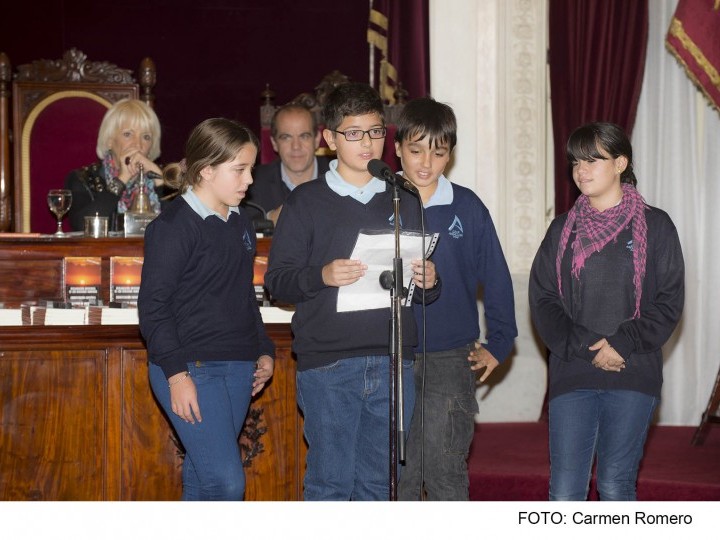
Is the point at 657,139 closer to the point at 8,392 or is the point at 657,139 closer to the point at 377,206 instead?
the point at 377,206

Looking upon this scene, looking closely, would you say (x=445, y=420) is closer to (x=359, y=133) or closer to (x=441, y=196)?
(x=441, y=196)

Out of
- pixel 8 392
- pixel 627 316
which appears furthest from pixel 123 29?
pixel 627 316

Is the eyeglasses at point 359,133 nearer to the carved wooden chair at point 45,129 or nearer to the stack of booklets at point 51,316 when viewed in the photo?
the stack of booklets at point 51,316

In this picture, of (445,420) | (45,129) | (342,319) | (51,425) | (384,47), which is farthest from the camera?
(45,129)

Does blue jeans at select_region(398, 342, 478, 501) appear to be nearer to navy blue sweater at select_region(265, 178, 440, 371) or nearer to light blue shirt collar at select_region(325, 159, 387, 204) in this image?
navy blue sweater at select_region(265, 178, 440, 371)

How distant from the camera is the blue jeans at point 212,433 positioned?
2814mm

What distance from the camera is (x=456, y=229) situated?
329 centimetres

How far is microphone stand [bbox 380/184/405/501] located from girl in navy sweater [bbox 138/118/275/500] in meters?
0.47

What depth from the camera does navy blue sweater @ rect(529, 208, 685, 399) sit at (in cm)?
301

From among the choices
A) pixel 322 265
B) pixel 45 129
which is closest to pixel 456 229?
pixel 322 265

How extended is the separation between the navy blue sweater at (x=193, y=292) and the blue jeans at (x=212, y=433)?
0.06m

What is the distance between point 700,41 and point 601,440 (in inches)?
123

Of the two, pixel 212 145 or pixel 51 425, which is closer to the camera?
pixel 212 145

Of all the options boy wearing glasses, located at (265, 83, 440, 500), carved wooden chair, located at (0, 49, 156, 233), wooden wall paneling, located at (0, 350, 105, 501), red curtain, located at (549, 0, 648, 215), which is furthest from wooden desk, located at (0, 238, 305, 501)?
carved wooden chair, located at (0, 49, 156, 233)
